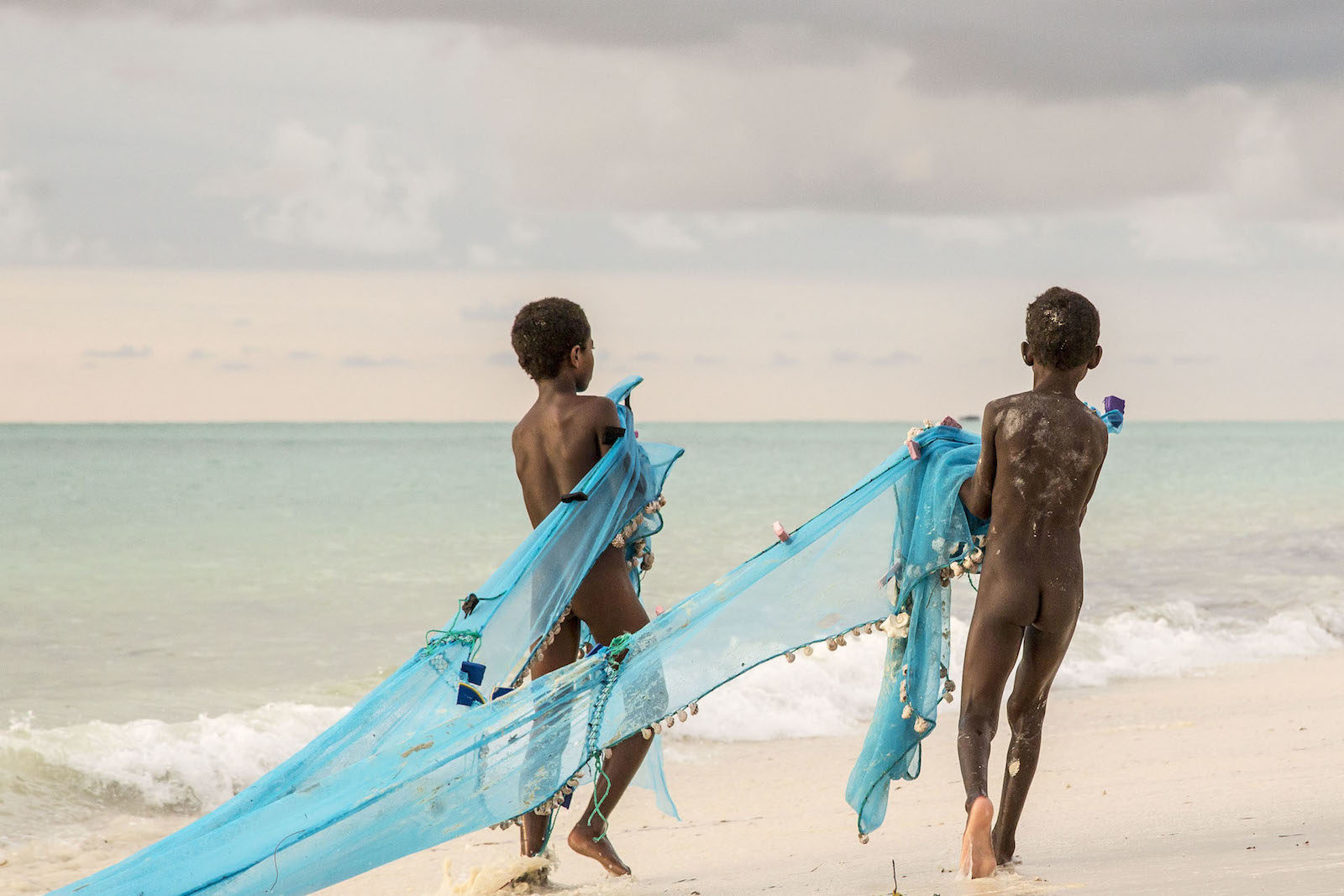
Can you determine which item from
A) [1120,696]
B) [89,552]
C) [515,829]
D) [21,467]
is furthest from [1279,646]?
[21,467]

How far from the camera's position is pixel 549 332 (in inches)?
169

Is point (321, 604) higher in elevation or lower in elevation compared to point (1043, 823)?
higher

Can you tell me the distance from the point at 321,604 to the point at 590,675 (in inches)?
376

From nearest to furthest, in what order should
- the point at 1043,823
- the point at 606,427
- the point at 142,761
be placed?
the point at 606,427, the point at 1043,823, the point at 142,761

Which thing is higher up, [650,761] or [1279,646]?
[1279,646]

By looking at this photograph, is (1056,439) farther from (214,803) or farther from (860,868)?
(214,803)

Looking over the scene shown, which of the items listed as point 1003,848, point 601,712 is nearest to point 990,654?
point 1003,848

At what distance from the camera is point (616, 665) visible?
4129 millimetres

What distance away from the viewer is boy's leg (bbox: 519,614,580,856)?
442 centimetres

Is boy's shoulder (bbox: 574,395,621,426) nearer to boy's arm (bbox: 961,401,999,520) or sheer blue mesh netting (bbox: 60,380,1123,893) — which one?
sheer blue mesh netting (bbox: 60,380,1123,893)

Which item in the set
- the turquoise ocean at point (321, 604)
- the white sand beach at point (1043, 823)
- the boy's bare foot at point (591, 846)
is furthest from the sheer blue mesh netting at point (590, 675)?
the turquoise ocean at point (321, 604)

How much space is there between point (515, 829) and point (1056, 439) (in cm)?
312

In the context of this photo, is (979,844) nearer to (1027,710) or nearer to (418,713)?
(1027,710)

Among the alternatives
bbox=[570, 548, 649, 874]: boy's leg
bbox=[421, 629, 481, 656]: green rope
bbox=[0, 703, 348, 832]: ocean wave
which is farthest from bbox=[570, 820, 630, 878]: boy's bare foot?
bbox=[0, 703, 348, 832]: ocean wave
